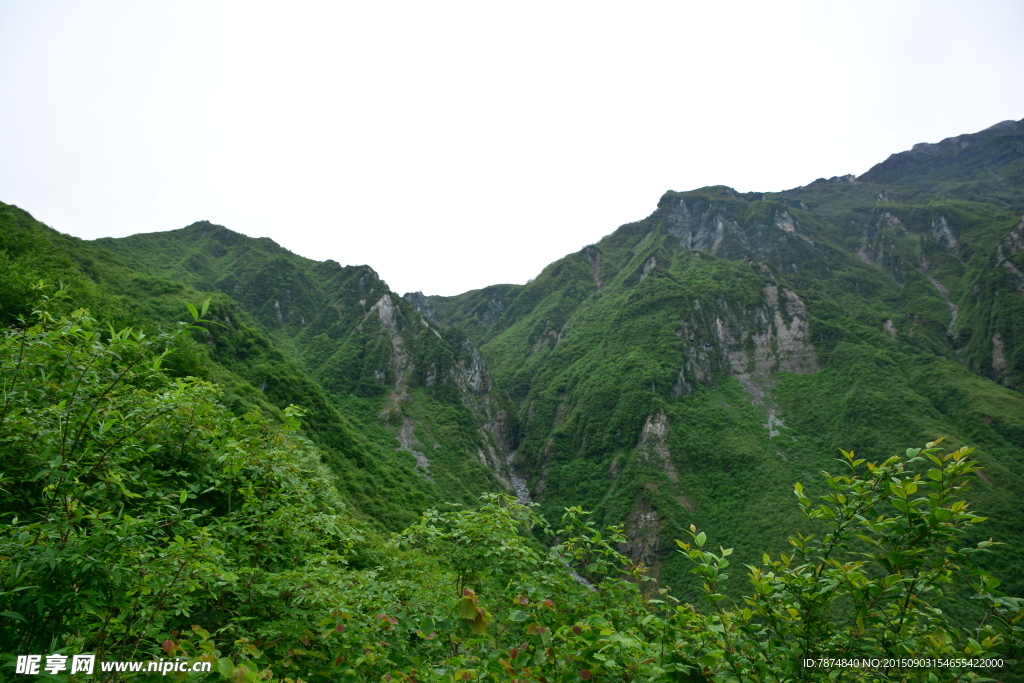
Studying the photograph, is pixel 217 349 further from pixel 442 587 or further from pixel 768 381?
pixel 768 381

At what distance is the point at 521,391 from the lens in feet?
573

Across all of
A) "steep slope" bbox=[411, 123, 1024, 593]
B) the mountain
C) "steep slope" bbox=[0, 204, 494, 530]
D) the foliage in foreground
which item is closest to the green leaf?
the foliage in foreground

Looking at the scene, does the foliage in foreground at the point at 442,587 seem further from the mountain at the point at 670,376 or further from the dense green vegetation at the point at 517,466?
the mountain at the point at 670,376

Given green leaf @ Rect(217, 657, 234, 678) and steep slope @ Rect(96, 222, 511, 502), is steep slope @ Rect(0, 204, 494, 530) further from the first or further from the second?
steep slope @ Rect(96, 222, 511, 502)

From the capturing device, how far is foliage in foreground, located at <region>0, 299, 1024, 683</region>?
3469mm

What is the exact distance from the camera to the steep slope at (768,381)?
299 ft

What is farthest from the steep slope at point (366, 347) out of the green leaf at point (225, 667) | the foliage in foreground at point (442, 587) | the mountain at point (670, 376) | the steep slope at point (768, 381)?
the green leaf at point (225, 667)

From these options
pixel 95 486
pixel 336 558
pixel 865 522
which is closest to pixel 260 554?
pixel 336 558

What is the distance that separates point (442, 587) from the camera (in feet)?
22.3

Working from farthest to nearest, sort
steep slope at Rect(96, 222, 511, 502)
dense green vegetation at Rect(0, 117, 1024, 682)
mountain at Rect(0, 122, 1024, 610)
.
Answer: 1. steep slope at Rect(96, 222, 511, 502)
2. mountain at Rect(0, 122, 1024, 610)
3. dense green vegetation at Rect(0, 117, 1024, 682)

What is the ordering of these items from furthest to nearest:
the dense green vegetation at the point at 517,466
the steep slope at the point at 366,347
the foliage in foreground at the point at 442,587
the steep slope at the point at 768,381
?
the steep slope at the point at 366,347 → the steep slope at the point at 768,381 → the dense green vegetation at the point at 517,466 → the foliage in foreground at the point at 442,587

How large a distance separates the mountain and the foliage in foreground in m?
36.9

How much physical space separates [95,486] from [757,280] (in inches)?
6982

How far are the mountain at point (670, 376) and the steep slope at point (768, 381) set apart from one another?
1.85ft
